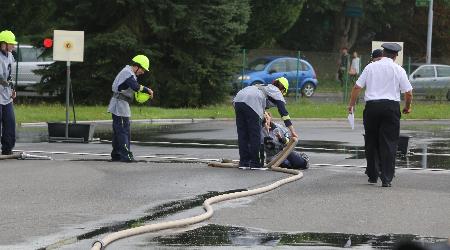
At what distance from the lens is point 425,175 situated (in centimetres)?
1557

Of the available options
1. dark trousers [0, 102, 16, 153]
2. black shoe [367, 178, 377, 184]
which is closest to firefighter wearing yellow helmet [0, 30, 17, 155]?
dark trousers [0, 102, 16, 153]

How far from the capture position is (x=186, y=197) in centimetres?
1220

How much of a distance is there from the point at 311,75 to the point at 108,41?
1337 cm

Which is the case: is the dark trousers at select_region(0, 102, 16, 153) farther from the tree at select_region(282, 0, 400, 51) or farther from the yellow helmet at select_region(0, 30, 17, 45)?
the tree at select_region(282, 0, 400, 51)

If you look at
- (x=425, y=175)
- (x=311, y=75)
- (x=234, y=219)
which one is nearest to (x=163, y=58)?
(x=311, y=75)

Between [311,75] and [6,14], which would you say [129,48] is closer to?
[6,14]

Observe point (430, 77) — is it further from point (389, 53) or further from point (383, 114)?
point (383, 114)

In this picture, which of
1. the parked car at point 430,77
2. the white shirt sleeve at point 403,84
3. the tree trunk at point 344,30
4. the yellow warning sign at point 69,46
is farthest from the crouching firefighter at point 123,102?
the tree trunk at point 344,30

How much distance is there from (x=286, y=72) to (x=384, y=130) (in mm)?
29450

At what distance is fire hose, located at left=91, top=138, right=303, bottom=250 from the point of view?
8.95 m

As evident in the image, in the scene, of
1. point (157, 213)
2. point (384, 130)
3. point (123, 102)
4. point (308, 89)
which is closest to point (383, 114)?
point (384, 130)

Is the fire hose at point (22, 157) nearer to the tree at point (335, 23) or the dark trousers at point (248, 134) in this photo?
the dark trousers at point (248, 134)

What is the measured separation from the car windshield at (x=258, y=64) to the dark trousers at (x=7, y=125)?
→ 26.7m

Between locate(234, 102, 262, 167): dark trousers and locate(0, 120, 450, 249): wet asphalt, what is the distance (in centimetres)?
37
